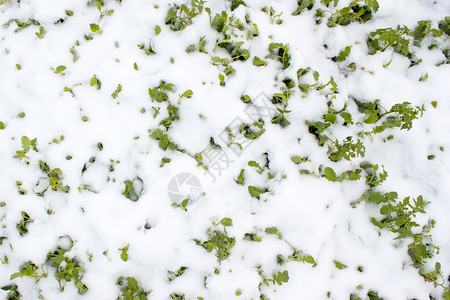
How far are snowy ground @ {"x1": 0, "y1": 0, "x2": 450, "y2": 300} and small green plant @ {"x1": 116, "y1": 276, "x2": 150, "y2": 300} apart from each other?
15 mm

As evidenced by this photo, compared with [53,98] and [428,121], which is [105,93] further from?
[428,121]

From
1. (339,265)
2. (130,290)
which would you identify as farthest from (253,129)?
(130,290)

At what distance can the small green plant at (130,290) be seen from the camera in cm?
226

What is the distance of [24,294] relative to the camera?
7.79ft

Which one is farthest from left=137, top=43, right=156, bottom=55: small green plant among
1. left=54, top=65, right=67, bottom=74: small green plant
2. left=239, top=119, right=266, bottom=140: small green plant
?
left=239, top=119, right=266, bottom=140: small green plant

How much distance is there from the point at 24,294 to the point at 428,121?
3451 millimetres

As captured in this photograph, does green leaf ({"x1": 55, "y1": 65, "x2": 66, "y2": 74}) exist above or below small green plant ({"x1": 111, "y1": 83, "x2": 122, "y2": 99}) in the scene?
above

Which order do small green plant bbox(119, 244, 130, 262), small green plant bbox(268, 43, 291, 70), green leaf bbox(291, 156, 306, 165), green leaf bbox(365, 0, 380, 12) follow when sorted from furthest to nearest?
green leaf bbox(365, 0, 380, 12)
small green plant bbox(268, 43, 291, 70)
green leaf bbox(291, 156, 306, 165)
small green plant bbox(119, 244, 130, 262)

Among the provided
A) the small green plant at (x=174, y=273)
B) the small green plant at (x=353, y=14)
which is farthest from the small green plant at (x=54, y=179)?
the small green plant at (x=353, y=14)

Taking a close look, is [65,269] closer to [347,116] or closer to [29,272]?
[29,272]

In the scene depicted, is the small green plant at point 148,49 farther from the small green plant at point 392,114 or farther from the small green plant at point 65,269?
the small green plant at point 392,114

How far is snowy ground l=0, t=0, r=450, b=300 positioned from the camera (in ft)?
7.77

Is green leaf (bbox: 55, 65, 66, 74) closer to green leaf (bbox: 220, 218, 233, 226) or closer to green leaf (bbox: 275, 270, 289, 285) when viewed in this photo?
green leaf (bbox: 220, 218, 233, 226)

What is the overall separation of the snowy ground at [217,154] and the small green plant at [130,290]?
0.6 inches
